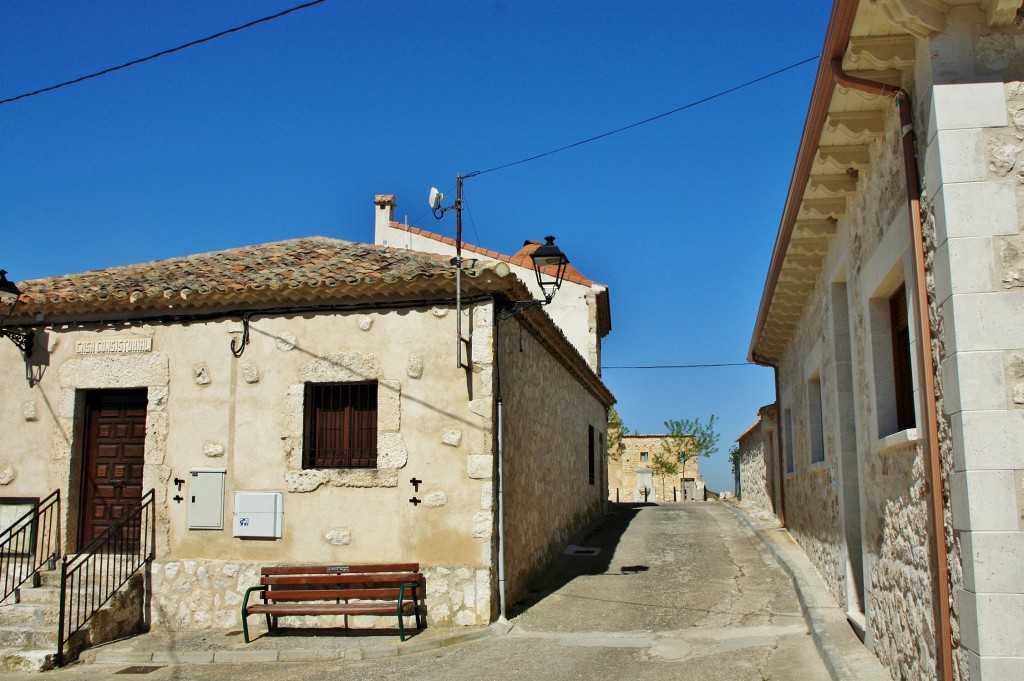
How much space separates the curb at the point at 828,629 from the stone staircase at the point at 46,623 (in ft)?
21.6

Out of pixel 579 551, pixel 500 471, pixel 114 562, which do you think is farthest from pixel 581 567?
pixel 114 562

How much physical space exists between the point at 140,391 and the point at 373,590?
376 cm

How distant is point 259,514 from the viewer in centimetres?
867

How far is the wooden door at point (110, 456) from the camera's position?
946cm

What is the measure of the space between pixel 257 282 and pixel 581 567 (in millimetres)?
5433

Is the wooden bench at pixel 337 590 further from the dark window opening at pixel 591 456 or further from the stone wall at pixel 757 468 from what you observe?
the stone wall at pixel 757 468

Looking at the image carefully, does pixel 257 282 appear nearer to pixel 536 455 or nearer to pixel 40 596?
pixel 40 596

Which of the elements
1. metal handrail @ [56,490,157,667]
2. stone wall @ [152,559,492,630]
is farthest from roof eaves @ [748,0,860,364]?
metal handrail @ [56,490,157,667]

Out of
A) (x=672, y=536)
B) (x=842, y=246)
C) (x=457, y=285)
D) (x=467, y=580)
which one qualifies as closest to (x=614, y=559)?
(x=672, y=536)

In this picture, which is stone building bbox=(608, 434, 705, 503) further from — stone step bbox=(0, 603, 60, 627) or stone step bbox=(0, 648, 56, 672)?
stone step bbox=(0, 648, 56, 672)

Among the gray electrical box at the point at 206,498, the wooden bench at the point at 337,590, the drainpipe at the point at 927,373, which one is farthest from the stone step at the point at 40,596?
the drainpipe at the point at 927,373

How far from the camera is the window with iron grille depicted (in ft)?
28.7

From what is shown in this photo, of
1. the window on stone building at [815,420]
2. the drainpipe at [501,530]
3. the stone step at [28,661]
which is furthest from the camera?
the window on stone building at [815,420]

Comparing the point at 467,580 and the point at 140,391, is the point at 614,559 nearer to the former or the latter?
the point at 467,580
